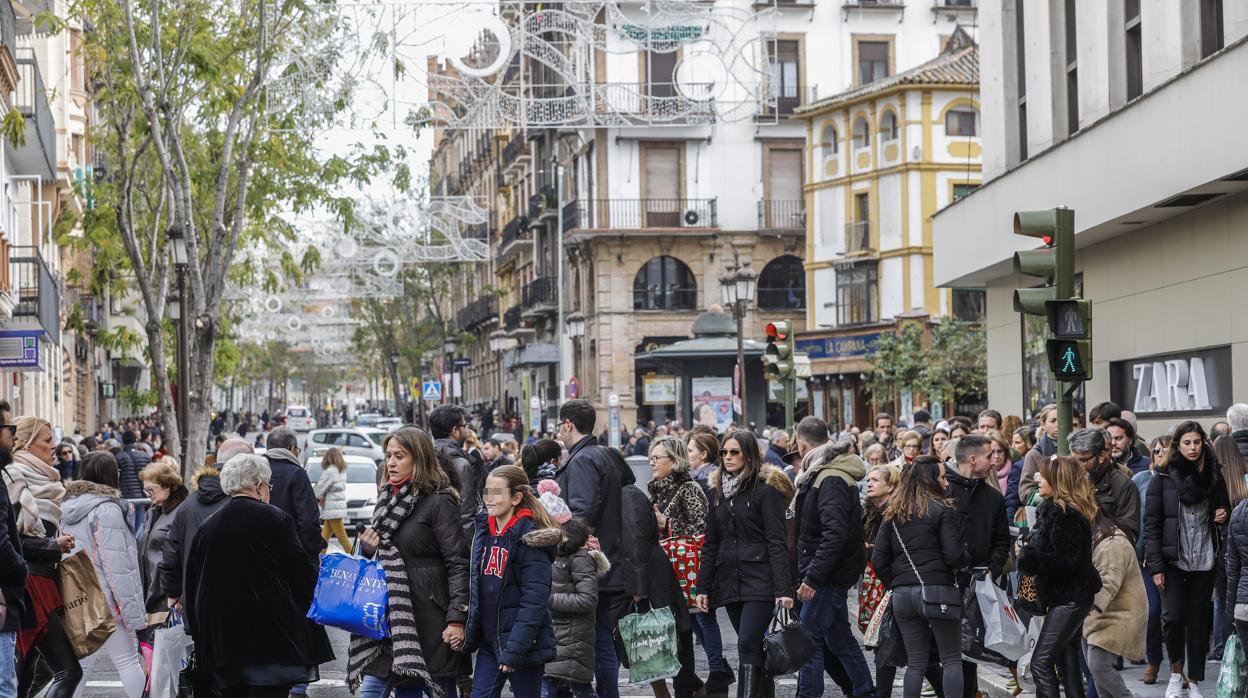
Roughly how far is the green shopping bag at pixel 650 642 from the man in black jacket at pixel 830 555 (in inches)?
32.6

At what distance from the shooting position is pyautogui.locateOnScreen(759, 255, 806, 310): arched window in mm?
55250

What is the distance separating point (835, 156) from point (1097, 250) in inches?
1130

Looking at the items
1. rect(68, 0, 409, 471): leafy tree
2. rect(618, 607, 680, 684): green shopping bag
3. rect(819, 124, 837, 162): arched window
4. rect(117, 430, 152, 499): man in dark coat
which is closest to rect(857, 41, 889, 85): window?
rect(819, 124, 837, 162): arched window

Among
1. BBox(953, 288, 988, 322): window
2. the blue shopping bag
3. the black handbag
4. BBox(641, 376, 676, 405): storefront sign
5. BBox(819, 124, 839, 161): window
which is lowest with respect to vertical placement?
the black handbag

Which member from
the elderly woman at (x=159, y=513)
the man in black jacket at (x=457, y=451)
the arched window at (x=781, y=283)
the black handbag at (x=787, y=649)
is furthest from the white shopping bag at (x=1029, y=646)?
the arched window at (x=781, y=283)

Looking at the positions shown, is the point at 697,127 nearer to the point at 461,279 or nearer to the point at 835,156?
the point at 835,156

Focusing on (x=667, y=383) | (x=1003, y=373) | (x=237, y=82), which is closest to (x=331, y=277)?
(x=667, y=383)

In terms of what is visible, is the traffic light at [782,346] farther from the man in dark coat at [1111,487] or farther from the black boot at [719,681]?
the black boot at [719,681]

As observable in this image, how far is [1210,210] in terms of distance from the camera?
1623cm

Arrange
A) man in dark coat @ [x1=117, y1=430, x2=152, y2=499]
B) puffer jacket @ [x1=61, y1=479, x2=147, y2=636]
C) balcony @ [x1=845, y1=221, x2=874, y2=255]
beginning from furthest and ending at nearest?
balcony @ [x1=845, y1=221, x2=874, y2=255], man in dark coat @ [x1=117, y1=430, x2=152, y2=499], puffer jacket @ [x1=61, y1=479, x2=147, y2=636]

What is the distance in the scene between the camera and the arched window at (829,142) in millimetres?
48094

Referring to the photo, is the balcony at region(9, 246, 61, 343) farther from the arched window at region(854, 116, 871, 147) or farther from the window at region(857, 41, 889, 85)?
the window at region(857, 41, 889, 85)

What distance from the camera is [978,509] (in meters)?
10.1

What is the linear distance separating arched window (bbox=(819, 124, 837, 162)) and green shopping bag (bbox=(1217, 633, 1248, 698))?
40.1 meters
